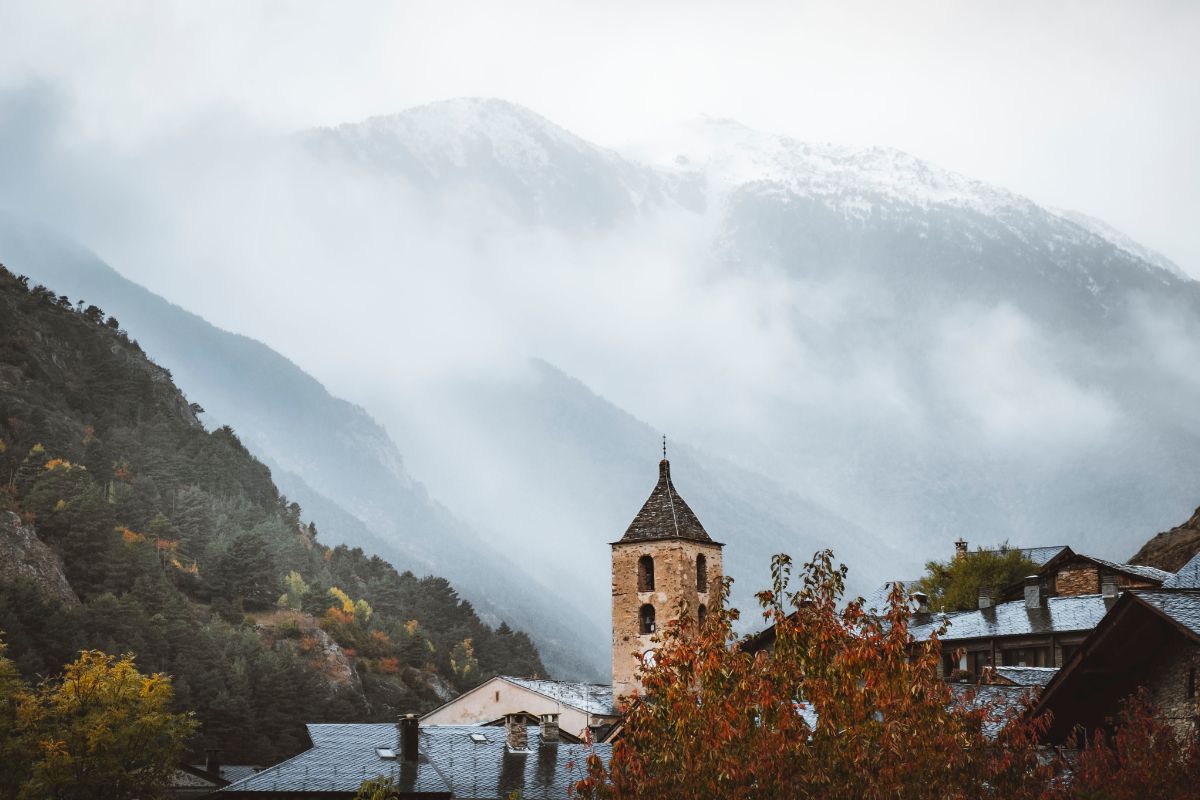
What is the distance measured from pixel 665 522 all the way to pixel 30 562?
1956 inches

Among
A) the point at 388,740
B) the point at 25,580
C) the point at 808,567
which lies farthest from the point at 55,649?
the point at 808,567

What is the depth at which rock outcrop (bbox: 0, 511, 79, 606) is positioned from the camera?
87438 millimetres

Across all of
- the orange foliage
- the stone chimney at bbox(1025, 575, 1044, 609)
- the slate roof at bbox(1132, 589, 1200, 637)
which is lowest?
the slate roof at bbox(1132, 589, 1200, 637)

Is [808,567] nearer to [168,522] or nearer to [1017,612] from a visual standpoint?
[1017,612]

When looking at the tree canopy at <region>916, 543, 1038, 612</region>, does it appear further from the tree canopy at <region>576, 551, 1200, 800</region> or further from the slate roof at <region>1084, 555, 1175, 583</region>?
the tree canopy at <region>576, 551, 1200, 800</region>

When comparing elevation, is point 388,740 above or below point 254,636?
below

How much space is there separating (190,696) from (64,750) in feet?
113

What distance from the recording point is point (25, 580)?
8388cm

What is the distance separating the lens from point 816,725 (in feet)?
62.1

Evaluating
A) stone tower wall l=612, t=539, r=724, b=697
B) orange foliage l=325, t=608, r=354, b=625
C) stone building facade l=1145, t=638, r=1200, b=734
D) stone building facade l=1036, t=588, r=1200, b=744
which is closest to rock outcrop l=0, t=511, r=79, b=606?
orange foliage l=325, t=608, r=354, b=625

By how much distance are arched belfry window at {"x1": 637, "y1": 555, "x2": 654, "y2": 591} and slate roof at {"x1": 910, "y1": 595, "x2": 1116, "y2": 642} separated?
11.2m

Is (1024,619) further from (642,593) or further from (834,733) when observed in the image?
(834,733)

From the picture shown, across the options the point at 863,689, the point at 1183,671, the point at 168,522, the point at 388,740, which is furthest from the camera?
the point at 168,522

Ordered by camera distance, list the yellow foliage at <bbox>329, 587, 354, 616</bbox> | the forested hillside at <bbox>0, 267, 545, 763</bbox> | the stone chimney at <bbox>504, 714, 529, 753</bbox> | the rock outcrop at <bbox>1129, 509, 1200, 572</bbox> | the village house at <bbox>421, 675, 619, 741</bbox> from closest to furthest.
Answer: the stone chimney at <bbox>504, 714, 529, 753</bbox> → the village house at <bbox>421, 675, 619, 741</bbox> → the rock outcrop at <bbox>1129, 509, 1200, 572</bbox> → the forested hillside at <bbox>0, 267, 545, 763</bbox> → the yellow foliage at <bbox>329, 587, 354, 616</bbox>
